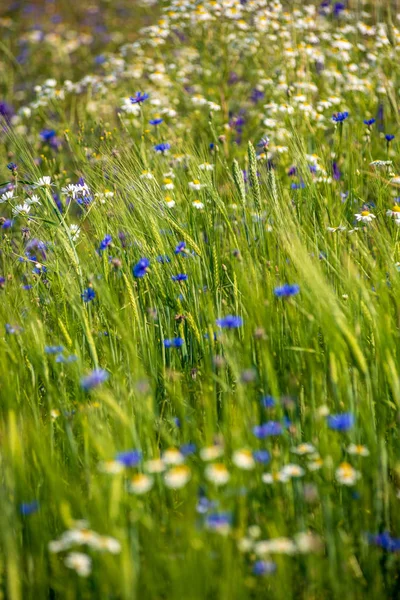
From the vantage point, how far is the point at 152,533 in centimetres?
120

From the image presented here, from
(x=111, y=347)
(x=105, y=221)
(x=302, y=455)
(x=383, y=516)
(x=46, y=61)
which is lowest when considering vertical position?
(x=383, y=516)

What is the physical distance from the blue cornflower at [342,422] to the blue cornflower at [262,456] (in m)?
0.15

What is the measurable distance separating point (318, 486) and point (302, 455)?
93mm

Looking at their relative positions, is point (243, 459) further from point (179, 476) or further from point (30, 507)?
point (30, 507)

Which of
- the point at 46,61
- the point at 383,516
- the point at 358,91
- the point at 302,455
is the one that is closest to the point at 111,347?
the point at 302,455

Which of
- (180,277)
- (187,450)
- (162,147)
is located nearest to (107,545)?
(187,450)

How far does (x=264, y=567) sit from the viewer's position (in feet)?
3.61

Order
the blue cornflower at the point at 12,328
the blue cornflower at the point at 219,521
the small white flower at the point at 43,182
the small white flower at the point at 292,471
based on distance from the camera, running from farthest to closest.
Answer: the small white flower at the point at 43,182, the blue cornflower at the point at 12,328, the small white flower at the point at 292,471, the blue cornflower at the point at 219,521

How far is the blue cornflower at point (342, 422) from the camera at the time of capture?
1.30m

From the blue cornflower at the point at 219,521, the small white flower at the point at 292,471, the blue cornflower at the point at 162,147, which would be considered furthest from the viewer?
the blue cornflower at the point at 162,147

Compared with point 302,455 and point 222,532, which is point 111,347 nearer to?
point 302,455

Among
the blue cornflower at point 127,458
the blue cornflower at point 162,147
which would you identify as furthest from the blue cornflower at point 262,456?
the blue cornflower at point 162,147

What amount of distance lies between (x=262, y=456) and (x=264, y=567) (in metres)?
0.21

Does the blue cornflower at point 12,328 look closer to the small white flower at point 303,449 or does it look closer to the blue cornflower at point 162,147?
the small white flower at point 303,449
